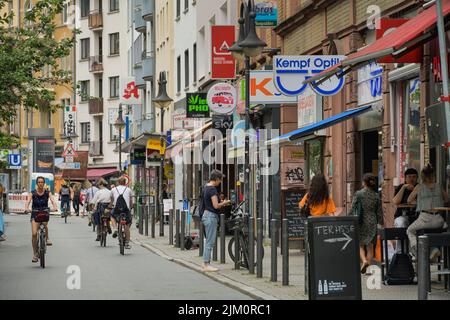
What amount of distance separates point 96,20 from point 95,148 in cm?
975

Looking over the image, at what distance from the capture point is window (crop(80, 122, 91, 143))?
95.0 meters

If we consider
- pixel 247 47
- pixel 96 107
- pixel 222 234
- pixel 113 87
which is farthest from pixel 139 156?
pixel 96 107

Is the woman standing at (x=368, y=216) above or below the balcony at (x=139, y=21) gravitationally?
below

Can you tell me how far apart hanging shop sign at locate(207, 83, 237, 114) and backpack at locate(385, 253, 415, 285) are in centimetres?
775

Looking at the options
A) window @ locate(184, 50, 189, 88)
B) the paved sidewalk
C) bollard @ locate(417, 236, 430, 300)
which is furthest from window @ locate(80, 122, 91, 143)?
bollard @ locate(417, 236, 430, 300)

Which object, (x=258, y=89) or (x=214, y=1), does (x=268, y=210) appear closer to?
(x=258, y=89)

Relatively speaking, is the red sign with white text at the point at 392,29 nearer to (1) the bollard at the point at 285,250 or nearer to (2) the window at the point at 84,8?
(1) the bollard at the point at 285,250

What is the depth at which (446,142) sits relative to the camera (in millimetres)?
12422

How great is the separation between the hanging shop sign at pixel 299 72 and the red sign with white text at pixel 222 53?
43.5ft

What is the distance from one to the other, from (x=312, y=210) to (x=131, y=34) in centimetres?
6617

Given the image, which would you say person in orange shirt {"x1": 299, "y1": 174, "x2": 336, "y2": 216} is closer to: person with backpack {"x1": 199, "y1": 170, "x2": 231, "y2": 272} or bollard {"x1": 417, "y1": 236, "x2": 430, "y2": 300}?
person with backpack {"x1": 199, "y1": 170, "x2": 231, "y2": 272}

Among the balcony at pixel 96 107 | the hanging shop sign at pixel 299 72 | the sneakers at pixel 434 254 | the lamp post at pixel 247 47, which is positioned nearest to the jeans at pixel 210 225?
the lamp post at pixel 247 47

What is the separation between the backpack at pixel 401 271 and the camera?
17875mm

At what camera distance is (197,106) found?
117 ft
